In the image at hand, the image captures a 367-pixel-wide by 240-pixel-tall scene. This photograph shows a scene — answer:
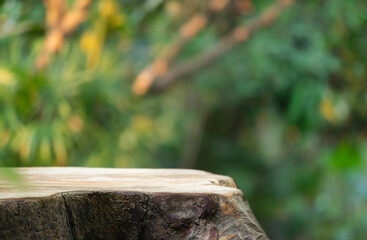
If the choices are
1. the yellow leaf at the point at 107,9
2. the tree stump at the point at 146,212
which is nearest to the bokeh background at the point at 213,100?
the yellow leaf at the point at 107,9

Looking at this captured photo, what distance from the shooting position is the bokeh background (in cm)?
336

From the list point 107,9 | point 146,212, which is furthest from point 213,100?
point 146,212

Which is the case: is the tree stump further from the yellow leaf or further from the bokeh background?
the yellow leaf

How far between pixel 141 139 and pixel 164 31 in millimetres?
1139

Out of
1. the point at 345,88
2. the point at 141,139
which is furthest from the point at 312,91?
the point at 141,139

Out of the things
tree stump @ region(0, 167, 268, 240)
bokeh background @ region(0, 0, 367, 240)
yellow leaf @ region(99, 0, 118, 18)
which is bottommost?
bokeh background @ region(0, 0, 367, 240)

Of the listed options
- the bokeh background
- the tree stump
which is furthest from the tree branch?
the tree stump

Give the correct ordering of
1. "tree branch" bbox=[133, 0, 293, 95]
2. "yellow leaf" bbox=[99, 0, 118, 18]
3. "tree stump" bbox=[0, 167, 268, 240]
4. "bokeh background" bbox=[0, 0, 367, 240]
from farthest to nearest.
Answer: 1. "tree branch" bbox=[133, 0, 293, 95]
2. "yellow leaf" bbox=[99, 0, 118, 18]
3. "bokeh background" bbox=[0, 0, 367, 240]
4. "tree stump" bbox=[0, 167, 268, 240]

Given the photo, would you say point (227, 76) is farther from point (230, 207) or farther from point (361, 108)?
point (230, 207)

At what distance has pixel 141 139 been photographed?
406cm

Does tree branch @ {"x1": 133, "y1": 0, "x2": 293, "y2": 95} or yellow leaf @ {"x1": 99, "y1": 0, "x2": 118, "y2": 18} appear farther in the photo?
tree branch @ {"x1": 133, "y1": 0, "x2": 293, "y2": 95}

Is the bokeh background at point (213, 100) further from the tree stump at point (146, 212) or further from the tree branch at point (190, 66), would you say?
the tree stump at point (146, 212)

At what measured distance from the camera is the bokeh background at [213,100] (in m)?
3.36

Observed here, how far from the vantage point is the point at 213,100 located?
559cm
